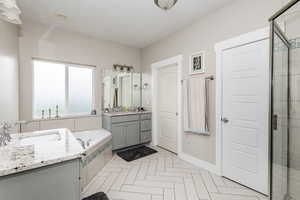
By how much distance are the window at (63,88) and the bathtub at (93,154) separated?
653 millimetres

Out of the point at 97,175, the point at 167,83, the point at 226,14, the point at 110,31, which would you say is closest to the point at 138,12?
the point at 110,31

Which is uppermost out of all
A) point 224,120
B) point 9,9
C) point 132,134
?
point 9,9

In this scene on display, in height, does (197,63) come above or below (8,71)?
above

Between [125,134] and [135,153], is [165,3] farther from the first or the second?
[135,153]

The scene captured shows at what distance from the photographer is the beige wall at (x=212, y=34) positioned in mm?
1843

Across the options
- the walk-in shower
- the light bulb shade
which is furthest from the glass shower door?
the light bulb shade

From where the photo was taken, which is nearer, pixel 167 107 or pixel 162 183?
pixel 162 183

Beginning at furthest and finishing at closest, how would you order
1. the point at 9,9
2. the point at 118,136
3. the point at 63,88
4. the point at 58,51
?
the point at 118,136 < the point at 63,88 < the point at 58,51 < the point at 9,9

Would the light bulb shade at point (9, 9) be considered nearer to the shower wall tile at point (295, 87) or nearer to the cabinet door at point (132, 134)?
the cabinet door at point (132, 134)

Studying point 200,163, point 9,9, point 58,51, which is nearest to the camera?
point 9,9

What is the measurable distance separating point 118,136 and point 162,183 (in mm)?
1510

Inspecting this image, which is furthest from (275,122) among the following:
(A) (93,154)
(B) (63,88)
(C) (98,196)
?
(B) (63,88)

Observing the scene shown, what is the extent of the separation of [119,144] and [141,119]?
2.66 ft

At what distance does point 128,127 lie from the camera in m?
3.40
